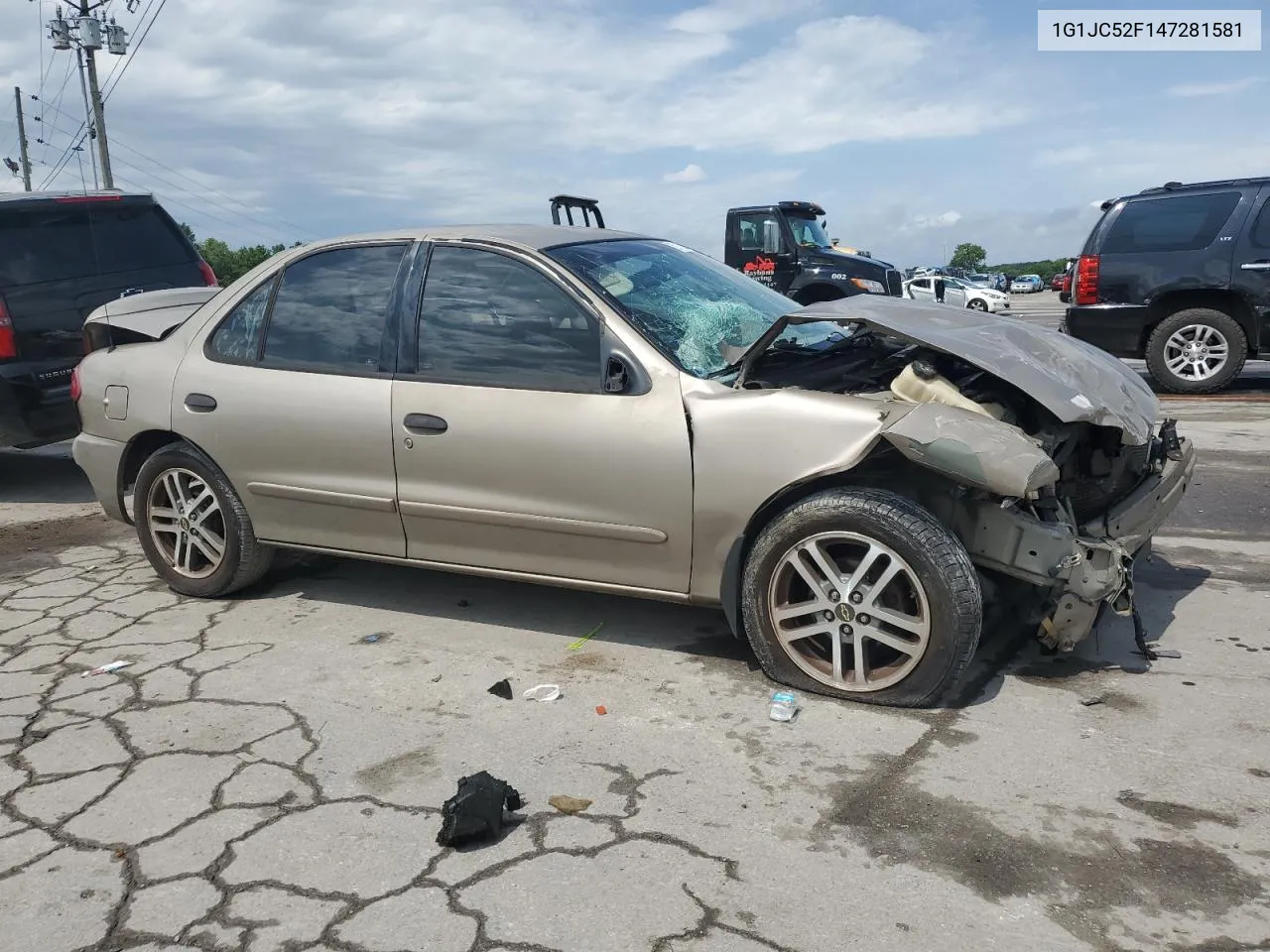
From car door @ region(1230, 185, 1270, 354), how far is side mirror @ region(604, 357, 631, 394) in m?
8.04

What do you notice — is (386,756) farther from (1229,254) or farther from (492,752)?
(1229,254)

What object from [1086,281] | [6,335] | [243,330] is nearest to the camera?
[243,330]

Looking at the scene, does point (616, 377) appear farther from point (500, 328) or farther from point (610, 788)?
point (610, 788)

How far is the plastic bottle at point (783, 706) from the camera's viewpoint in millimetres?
3436

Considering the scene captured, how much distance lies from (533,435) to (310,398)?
1083 millimetres

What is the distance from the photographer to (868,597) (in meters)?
3.41

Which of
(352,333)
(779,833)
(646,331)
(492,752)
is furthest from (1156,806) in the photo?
(352,333)

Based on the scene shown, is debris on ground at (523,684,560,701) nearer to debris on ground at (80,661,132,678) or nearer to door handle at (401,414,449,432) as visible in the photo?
door handle at (401,414,449,432)

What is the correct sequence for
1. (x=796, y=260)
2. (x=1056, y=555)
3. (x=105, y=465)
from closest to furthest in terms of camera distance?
(x=1056, y=555), (x=105, y=465), (x=796, y=260)

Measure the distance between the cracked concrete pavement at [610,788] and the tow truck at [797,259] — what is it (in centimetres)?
1054

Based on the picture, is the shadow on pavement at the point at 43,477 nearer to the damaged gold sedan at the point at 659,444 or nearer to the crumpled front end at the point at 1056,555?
the damaged gold sedan at the point at 659,444

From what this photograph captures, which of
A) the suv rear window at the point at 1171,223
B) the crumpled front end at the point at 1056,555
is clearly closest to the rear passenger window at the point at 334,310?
the crumpled front end at the point at 1056,555

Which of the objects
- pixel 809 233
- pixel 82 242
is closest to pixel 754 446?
pixel 82 242

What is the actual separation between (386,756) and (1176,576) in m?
3.51
